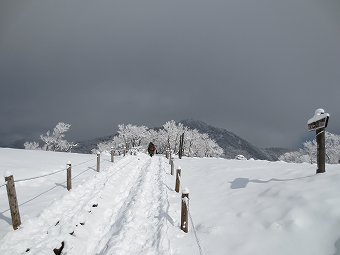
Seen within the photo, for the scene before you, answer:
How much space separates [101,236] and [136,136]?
94.1 m

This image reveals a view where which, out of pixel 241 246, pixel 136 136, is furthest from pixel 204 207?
pixel 136 136

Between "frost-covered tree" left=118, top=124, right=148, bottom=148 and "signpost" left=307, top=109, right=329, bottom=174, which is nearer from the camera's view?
"signpost" left=307, top=109, right=329, bottom=174

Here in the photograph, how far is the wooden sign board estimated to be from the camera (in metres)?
8.79

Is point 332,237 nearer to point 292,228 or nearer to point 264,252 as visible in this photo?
point 292,228

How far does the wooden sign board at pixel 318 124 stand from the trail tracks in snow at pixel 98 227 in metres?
6.10

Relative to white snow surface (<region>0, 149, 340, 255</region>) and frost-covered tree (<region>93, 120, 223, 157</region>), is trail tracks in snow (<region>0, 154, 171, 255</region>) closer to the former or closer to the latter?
white snow surface (<region>0, 149, 340, 255</region>)

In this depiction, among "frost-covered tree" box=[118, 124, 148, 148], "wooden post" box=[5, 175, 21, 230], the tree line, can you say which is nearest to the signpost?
"wooden post" box=[5, 175, 21, 230]

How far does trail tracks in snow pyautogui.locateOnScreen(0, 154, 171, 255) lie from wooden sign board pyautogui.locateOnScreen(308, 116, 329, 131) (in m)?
6.10

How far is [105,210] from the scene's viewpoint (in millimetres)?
9820

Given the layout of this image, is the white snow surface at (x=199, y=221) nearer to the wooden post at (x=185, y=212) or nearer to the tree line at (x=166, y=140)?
the wooden post at (x=185, y=212)

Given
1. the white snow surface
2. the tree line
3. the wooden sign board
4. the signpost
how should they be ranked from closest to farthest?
the white snow surface → the wooden sign board → the signpost → the tree line

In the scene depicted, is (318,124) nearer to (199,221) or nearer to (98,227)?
(199,221)

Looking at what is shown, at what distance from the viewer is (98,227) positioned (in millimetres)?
8344

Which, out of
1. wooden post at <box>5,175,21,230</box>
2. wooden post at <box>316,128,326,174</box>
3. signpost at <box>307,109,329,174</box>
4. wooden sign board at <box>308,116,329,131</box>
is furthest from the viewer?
wooden post at <box>316,128,326,174</box>
